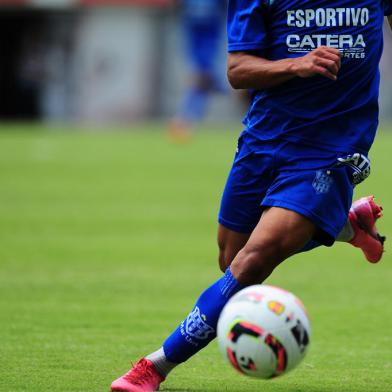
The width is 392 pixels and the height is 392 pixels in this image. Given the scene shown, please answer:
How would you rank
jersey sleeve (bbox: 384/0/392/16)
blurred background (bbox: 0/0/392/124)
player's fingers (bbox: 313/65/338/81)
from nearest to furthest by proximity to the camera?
1. player's fingers (bbox: 313/65/338/81)
2. jersey sleeve (bbox: 384/0/392/16)
3. blurred background (bbox: 0/0/392/124)

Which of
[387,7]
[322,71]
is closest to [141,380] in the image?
[322,71]

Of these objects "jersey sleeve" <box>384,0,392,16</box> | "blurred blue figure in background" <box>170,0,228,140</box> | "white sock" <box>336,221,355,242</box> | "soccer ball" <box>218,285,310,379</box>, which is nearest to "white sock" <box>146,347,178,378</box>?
"soccer ball" <box>218,285,310,379</box>

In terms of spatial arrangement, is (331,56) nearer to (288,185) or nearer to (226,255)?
(288,185)

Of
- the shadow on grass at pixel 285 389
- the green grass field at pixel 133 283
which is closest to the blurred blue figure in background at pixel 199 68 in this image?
the green grass field at pixel 133 283

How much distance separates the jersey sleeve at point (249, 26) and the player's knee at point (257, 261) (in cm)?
108

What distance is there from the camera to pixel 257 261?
20.4 feet

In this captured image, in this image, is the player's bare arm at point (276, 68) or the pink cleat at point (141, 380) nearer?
the player's bare arm at point (276, 68)

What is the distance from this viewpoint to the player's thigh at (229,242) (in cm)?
675

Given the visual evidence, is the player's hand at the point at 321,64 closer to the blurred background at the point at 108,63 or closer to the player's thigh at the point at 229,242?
the player's thigh at the point at 229,242

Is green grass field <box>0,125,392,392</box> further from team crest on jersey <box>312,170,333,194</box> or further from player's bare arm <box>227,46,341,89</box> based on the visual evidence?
player's bare arm <box>227,46,341,89</box>

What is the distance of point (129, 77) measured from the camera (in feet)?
142

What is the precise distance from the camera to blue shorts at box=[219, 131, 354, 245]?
20.6ft

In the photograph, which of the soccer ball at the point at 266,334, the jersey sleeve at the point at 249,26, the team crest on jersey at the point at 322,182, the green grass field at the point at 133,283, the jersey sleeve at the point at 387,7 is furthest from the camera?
the green grass field at the point at 133,283

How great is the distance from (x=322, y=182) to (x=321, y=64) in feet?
2.14
